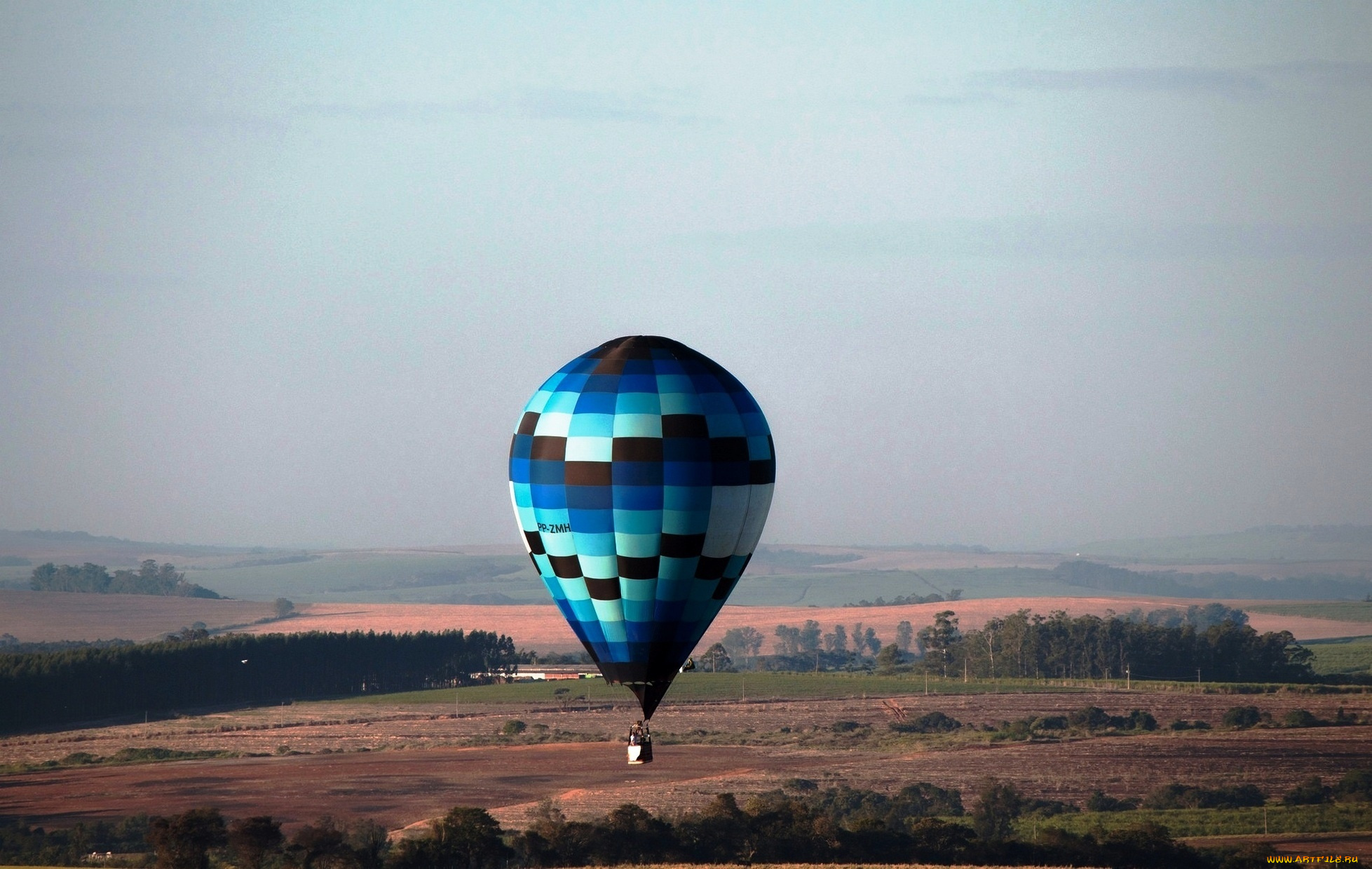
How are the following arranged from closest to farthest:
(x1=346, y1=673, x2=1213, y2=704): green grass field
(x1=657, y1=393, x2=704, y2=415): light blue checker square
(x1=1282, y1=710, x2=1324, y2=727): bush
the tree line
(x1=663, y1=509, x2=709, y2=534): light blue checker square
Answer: (x1=663, y1=509, x2=709, y2=534): light blue checker square
(x1=657, y1=393, x2=704, y2=415): light blue checker square
(x1=1282, y1=710, x2=1324, y2=727): bush
the tree line
(x1=346, y1=673, x2=1213, y2=704): green grass field

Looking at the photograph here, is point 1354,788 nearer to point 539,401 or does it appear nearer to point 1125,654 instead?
point 539,401

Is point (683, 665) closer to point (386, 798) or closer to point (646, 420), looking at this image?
point (646, 420)

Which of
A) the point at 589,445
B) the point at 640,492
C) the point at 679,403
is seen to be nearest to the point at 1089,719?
the point at 679,403

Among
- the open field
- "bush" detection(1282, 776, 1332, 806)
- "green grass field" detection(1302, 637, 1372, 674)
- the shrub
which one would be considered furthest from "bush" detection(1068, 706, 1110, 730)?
"green grass field" detection(1302, 637, 1372, 674)

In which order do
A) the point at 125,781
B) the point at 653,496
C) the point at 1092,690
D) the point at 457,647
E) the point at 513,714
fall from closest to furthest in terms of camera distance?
the point at 653,496
the point at 125,781
the point at 513,714
the point at 1092,690
the point at 457,647

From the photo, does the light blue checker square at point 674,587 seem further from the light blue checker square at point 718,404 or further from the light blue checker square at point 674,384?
the light blue checker square at point 674,384

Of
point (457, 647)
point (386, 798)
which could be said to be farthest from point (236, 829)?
point (457, 647)

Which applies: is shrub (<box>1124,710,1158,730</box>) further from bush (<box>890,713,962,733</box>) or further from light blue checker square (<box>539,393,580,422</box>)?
light blue checker square (<box>539,393,580,422</box>)
